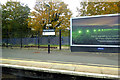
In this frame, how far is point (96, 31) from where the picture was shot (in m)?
9.52

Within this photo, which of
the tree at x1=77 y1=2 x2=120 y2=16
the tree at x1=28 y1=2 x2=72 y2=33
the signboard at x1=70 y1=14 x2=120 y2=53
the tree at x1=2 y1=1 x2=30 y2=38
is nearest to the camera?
the signboard at x1=70 y1=14 x2=120 y2=53

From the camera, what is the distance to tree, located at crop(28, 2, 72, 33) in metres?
20.5

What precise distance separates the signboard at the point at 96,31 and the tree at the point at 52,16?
10325 mm

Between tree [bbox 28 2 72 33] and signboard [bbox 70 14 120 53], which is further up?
tree [bbox 28 2 72 33]

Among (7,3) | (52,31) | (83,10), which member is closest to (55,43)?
(52,31)

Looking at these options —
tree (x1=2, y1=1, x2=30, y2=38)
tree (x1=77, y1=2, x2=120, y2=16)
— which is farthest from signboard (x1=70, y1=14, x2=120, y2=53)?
tree (x1=2, y1=1, x2=30, y2=38)

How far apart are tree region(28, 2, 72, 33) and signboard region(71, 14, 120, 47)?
33.9ft

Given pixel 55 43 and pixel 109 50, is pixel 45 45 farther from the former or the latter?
pixel 109 50

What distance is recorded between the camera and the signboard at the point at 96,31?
902 centimetres

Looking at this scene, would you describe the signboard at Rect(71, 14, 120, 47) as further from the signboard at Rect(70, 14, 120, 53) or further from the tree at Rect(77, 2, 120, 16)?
the tree at Rect(77, 2, 120, 16)

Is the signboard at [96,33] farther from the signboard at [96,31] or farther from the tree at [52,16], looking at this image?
the tree at [52,16]

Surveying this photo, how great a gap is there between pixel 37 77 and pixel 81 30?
247 inches

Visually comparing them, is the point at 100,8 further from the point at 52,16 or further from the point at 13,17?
the point at 13,17

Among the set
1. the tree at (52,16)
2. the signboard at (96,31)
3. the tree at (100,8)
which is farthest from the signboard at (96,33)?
the tree at (52,16)
